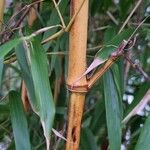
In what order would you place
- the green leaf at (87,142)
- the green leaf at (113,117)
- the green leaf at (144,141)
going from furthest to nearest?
the green leaf at (87,142)
the green leaf at (113,117)
the green leaf at (144,141)

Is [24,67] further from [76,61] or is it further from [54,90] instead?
[54,90]

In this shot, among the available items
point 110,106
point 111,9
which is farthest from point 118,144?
point 111,9

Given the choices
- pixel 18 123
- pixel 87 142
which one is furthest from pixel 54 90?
pixel 18 123

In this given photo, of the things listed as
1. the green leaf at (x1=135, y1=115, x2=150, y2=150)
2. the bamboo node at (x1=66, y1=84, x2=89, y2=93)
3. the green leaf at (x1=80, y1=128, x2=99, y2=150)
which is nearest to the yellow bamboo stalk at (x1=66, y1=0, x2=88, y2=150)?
the bamboo node at (x1=66, y1=84, x2=89, y2=93)

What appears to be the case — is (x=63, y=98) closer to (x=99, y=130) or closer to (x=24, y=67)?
Result: (x=99, y=130)

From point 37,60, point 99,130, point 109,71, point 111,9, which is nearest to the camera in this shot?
point 37,60

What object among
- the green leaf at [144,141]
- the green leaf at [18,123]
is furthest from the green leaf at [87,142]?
the green leaf at [144,141]

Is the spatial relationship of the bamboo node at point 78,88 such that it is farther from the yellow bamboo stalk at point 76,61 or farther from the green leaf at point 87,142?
the green leaf at point 87,142
